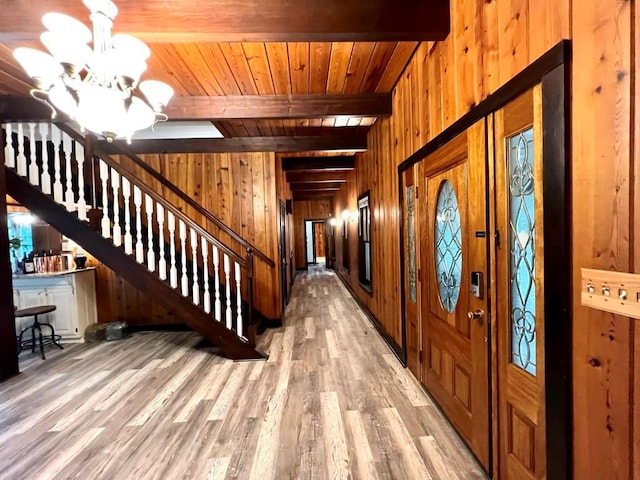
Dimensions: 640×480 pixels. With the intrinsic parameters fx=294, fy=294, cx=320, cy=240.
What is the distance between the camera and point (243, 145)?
14.8ft

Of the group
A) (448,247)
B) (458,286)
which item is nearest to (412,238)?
(448,247)

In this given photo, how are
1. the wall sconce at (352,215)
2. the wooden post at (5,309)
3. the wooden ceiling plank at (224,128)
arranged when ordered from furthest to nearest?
the wall sconce at (352,215) < the wooden ceiling plank at (224,128) < the wooden post at (5,309)

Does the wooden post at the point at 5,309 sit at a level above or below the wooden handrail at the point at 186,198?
below

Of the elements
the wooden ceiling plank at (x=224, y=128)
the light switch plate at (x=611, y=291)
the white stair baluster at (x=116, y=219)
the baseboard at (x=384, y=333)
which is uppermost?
the wooden ceiling plank at (x=224, y=128)

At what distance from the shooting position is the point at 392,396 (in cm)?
257

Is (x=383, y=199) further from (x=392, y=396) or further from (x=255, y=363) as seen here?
(x=255, y=363)

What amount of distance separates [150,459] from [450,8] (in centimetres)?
361

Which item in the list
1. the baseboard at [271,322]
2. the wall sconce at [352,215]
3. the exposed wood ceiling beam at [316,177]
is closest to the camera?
the baseboard at [271,322]

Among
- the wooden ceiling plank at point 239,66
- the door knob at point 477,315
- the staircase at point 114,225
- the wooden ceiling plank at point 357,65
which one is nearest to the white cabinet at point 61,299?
the staircase at point 114,225

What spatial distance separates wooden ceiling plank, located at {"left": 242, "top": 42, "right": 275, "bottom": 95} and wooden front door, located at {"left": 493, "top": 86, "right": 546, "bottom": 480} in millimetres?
1976

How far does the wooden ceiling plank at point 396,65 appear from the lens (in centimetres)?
253

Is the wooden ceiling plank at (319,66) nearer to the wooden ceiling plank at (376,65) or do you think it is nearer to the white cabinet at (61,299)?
the wooden ceiling plank at (376,65)

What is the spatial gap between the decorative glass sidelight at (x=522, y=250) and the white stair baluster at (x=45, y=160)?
4.46 meters

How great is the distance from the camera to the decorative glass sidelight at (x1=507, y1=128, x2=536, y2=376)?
1.38m
